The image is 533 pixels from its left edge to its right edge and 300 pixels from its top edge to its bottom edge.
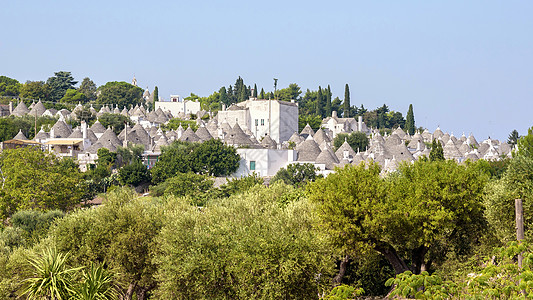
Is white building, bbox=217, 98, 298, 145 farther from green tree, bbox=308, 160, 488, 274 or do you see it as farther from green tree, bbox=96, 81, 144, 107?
green tree, bbox=308, 160, 488, 274

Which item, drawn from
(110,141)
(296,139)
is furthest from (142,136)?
(296,139)

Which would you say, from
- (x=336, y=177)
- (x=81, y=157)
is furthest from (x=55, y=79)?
(x=336, y=177)

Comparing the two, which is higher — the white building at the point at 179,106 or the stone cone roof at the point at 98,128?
the white building at the point at 179,106

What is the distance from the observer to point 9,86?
139m

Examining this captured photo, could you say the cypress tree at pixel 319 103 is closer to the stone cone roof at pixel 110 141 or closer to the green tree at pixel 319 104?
the green tree at pixel 319 104

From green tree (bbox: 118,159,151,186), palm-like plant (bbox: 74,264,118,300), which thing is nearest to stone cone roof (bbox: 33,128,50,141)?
green tree (bbox: 118,159,151,186)

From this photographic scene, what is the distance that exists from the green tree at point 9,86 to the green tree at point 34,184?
9378 centimetres

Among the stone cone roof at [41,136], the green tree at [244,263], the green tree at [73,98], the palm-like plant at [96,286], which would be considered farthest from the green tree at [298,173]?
the green tree at [73,98]

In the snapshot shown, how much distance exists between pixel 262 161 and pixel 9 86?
90567 mm

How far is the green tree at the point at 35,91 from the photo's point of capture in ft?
413

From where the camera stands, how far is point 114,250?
26.0 m

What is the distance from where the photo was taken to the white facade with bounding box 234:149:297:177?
2633 inches

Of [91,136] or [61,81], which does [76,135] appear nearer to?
[91,136]

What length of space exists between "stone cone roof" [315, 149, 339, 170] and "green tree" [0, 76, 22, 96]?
89.9m
